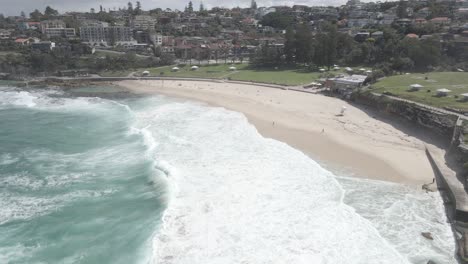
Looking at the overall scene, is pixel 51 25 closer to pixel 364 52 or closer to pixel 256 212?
pixel 364 52

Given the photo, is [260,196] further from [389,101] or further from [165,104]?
[165,104]

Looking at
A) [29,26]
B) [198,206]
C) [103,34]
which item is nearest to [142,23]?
[103,34]

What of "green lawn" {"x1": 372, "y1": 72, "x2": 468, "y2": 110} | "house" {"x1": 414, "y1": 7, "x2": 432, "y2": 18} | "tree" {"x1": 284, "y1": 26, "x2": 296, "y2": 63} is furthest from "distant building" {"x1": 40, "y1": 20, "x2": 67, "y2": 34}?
"house" {"x1": 414, "y1": 7, "x2": 432, "y2": 18}

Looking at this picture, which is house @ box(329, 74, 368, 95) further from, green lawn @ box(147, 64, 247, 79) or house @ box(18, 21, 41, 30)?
house @ box(18, 21, 41, 30)

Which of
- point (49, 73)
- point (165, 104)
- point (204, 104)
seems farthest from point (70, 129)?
point (49, 73)

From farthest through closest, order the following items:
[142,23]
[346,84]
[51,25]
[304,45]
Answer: [142,23] < [51,25] < [304,45] < [346,84]
